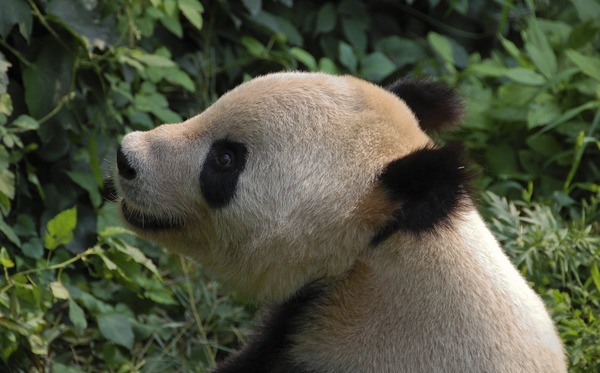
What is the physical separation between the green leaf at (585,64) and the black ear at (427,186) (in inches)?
106

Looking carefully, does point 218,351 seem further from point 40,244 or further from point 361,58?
point 361,58

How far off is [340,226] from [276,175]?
0.25 metres

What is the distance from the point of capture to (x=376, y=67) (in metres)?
5.72

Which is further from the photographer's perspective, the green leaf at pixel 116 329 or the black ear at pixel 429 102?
the green leaf at pixel 116 329

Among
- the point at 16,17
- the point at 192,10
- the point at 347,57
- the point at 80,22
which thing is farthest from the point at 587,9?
the point at 16,17

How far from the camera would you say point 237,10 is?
5680 mm

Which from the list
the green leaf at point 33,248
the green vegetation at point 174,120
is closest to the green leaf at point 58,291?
the green vegetation at point 174,120

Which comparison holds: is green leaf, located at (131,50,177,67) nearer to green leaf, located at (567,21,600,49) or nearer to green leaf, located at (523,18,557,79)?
green leaf, located at (523,18,557,79)

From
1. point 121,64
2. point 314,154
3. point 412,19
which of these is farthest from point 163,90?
point 314,154

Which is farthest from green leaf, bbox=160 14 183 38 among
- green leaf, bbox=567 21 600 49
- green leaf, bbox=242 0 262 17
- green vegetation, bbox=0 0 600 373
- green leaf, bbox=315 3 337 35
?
green leaf, bbox=567 21 600 49

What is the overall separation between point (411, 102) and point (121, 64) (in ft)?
6.13

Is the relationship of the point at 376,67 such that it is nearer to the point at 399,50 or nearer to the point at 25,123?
the point at 399,50

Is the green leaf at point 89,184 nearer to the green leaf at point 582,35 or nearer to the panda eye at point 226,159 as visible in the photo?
the panda eye at point 226,159

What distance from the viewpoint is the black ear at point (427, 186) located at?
8.83 ft
